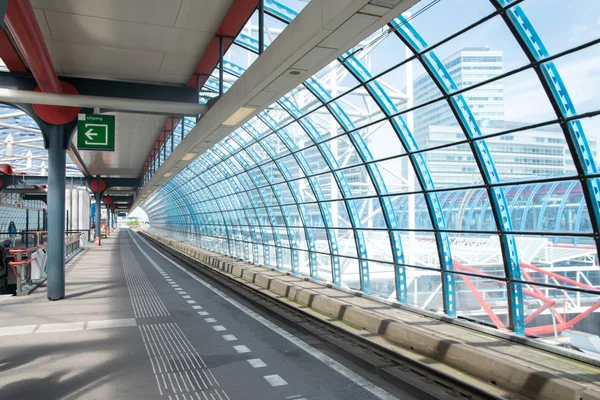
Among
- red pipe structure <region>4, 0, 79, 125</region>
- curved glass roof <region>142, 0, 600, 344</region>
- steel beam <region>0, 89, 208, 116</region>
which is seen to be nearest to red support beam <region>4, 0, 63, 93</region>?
red pipe structure <region>4, 0, 79, 125</region>

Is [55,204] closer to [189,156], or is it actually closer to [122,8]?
[189,156]

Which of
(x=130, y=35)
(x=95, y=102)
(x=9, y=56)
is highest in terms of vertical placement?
(x=130, y=35)

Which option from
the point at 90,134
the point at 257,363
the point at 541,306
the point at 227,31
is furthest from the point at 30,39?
the point at 541,306

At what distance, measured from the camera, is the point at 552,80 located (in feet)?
24.9

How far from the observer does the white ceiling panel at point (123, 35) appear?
9.16m

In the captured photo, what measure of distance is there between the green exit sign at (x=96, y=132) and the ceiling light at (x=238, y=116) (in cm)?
399

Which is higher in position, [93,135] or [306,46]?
[93,135]

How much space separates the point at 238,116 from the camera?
35.2 ft

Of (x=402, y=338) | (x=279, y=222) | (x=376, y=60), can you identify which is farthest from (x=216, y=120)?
(x=279, y=222)

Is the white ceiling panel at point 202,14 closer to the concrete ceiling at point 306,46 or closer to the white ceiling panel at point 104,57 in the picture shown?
the concrete ceiling at point 306,46

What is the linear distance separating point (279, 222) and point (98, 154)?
13439 millimetres

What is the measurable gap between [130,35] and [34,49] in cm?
215

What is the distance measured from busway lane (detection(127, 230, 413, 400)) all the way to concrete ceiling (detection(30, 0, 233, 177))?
631 cm

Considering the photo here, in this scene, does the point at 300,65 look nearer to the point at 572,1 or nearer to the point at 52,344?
the point at 572,1
